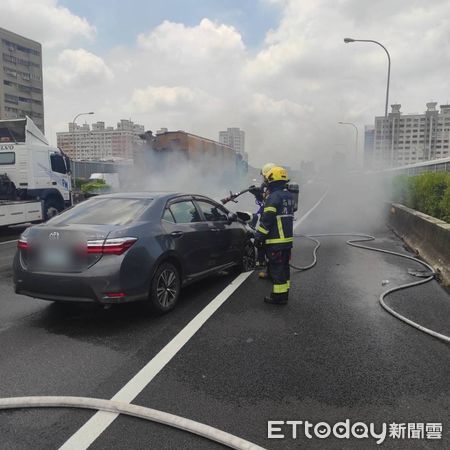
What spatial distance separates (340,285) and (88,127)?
88614 millimetres

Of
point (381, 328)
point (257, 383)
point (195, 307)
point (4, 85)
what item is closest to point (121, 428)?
point (257, 383)

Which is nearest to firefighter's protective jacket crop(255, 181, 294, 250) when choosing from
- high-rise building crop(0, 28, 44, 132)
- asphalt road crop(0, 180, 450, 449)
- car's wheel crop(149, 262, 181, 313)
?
asphalt road crop(0, 180, 450, 449)

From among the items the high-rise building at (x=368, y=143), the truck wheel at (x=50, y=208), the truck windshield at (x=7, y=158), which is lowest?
the truck wheel at (x=50, y=208)

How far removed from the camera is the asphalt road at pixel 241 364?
2928mm

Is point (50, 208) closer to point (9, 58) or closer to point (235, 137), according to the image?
point (235, 137)

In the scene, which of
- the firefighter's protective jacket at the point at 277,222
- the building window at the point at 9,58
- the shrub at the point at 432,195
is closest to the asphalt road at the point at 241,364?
the firefighter's protective jacket at the point at 277,222

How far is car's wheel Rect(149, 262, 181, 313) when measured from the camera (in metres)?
5.00

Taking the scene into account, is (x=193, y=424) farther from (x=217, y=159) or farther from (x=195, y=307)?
(x=217, y=159)

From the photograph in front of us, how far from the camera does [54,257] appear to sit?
473 cm

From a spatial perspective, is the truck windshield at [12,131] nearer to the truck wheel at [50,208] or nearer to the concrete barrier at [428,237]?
the truck wheel at [50,208]

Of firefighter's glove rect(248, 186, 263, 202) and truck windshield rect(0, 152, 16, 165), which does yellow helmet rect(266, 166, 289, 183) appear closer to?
firefighter's glove rect(248, 186, 263, 202)

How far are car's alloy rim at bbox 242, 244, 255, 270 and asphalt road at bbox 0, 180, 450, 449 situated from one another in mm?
1188

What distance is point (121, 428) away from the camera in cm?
288

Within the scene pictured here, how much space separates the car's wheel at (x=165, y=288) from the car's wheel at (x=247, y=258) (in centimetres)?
206
